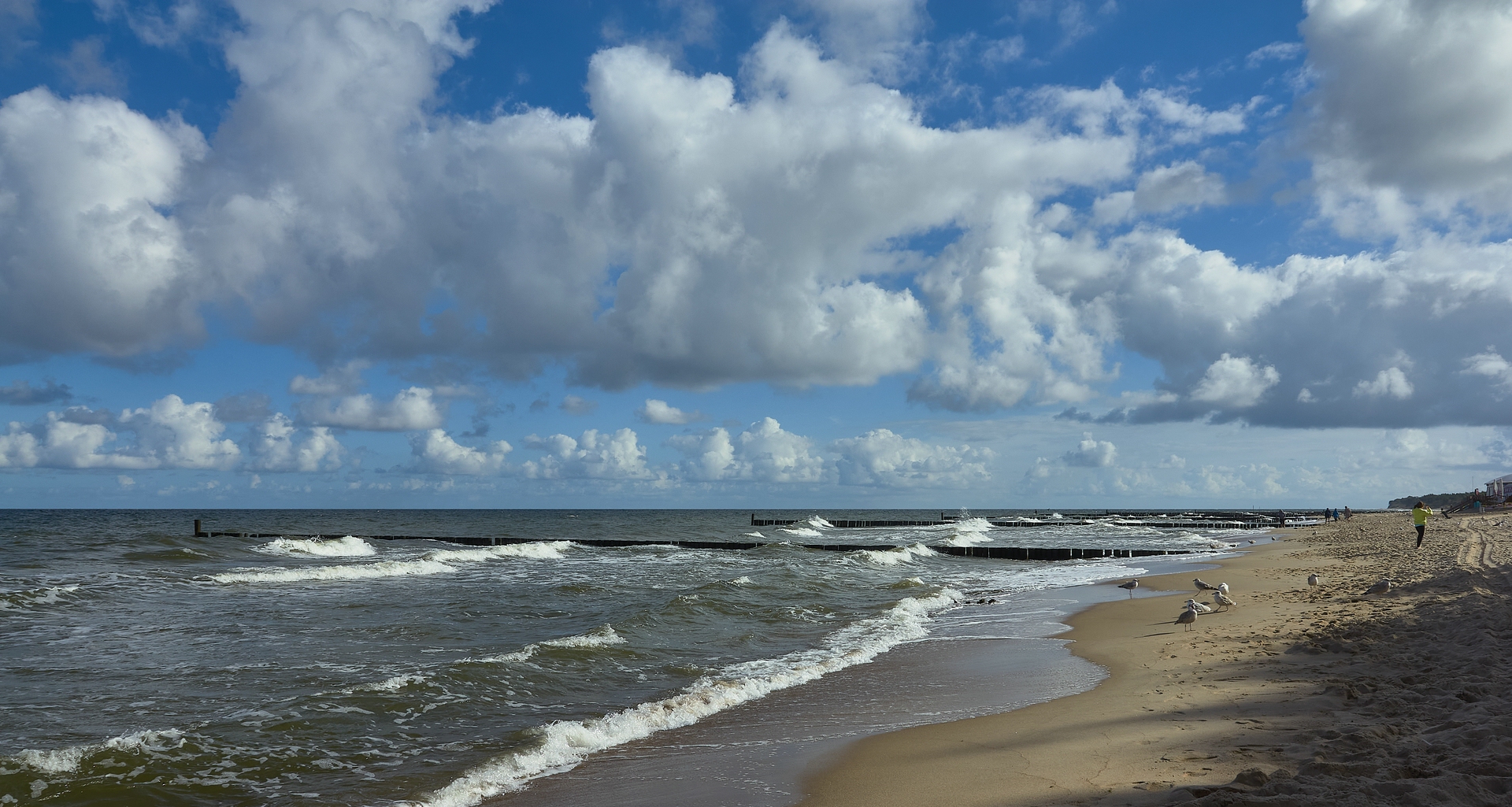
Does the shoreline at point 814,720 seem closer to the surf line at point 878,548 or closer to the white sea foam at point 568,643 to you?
the white sea foam at point 568,643

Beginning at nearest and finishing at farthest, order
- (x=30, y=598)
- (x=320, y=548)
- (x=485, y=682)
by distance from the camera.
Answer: (x=485, y=682)
(x=30, y=598)
(x=320, y=548)

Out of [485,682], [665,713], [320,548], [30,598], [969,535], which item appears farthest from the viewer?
[969,535]

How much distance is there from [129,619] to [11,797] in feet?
38.9

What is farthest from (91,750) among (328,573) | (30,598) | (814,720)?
(328,573)

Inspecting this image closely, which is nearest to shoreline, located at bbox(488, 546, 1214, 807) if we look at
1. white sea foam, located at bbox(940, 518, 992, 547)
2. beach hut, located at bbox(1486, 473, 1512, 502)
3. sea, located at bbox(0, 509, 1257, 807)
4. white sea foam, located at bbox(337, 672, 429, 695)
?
sea, located at bbox(0, 509, 1257, 807)

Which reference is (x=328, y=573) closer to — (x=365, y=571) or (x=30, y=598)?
(x=365, y=571)

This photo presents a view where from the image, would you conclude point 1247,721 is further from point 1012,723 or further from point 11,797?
point 11,797

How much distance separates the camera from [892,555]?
3816 centimetres

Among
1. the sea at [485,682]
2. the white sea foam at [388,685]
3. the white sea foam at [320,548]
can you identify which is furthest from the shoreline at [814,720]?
the white sea foam at [320,548]

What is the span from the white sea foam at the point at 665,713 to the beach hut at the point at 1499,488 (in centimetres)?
9601

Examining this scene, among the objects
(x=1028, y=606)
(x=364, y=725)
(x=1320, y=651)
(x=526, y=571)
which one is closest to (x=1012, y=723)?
(x=1320, y=651)

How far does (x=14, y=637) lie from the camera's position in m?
14.4

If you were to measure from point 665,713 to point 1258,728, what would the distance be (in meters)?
6.01

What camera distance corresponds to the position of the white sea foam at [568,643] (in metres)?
12.3
